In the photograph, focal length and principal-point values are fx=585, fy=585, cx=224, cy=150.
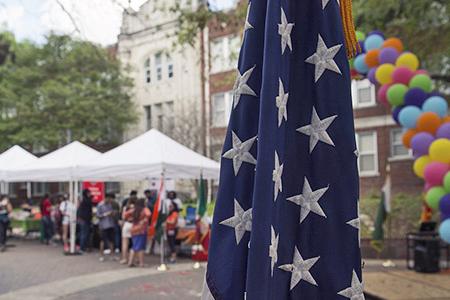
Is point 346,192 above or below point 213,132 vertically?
below

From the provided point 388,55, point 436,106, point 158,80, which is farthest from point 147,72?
point 436,106

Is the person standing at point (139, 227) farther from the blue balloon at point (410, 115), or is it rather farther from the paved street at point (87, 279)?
the blue balloon at point (410, 115)

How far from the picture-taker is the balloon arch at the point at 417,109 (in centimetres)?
895

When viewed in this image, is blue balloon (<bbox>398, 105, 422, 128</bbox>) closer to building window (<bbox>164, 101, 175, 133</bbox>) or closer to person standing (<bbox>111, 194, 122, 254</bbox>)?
person standing (<bbox>111, 194, 122, 254</bbox>)

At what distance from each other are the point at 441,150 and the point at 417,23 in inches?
210

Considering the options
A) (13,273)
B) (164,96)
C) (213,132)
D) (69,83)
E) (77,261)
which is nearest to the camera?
(13,273)

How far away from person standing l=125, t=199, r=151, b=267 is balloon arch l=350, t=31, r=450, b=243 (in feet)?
20.2

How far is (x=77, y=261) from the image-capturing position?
50.4 feet

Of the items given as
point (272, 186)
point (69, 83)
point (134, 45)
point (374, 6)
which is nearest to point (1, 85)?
point (69, 83)

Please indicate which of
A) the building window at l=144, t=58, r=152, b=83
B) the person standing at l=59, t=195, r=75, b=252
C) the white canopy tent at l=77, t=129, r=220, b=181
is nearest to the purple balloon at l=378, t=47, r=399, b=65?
the white canopy tent at l=77, t=129, r=220, b=181

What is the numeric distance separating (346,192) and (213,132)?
92.3 feet

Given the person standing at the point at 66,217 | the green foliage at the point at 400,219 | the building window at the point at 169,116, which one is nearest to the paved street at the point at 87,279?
the person standing at the point at 66,217

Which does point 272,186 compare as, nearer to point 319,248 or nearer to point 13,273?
point 319,248

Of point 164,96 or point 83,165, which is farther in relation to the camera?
point 164,96
